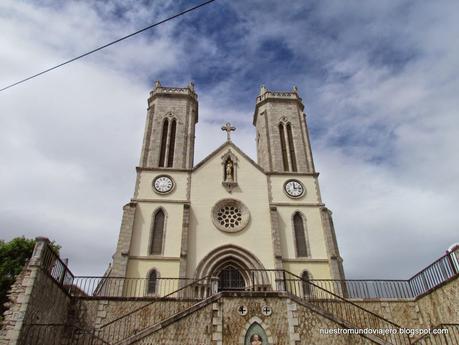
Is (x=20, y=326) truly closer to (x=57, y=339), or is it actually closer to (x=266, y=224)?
(x=57, y=339)

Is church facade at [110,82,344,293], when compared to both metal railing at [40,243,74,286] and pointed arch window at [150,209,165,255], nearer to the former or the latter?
pointed arch window at [150,209,165,255]

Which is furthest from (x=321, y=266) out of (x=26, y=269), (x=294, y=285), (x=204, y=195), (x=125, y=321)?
(x=26, y=269)

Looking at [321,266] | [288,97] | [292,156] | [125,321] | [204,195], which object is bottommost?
[125,321]

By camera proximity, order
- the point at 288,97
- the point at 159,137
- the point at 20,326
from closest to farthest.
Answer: the point at 20,326, the point at 159,137, the point at 288,97

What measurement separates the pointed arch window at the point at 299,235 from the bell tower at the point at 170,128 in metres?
7.07

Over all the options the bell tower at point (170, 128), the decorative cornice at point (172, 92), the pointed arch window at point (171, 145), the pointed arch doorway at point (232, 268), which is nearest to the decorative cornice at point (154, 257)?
the pointed arch doorway at point (232, 268)

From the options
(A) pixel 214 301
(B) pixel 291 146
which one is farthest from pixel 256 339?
(B) pixel 291 146

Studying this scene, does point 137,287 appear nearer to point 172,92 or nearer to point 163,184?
point 163,184

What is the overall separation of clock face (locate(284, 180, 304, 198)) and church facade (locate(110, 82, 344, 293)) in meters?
0.06

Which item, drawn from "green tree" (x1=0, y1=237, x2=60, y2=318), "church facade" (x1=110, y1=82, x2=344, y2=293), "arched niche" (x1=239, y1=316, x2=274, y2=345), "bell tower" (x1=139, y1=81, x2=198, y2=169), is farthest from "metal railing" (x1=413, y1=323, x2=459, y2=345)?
"green tree" (x1=0, y1=237, x2=60, y2=318)

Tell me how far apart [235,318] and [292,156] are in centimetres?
1373

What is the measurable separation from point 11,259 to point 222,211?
11.1 m

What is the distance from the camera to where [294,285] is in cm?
1559

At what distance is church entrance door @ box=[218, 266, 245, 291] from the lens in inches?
640
